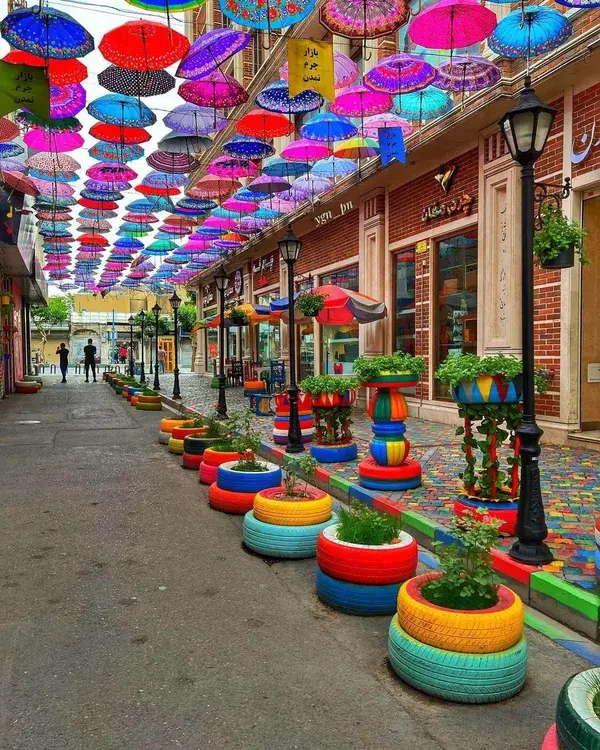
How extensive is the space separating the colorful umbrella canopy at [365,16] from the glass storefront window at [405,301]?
6088mm

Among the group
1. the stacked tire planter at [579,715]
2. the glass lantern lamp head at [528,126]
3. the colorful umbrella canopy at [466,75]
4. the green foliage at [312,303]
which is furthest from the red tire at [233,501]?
the green foliage at [312,303]

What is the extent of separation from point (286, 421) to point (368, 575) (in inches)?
276

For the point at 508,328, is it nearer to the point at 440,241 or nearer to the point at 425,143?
the point at 440,241

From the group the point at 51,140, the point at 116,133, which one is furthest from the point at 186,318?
the point at 116,133

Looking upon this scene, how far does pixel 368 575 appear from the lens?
4.25 meters

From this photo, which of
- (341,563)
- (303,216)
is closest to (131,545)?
(341,563)

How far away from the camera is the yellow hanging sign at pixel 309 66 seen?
843 centimetres

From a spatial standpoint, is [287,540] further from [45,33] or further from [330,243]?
[330,243]

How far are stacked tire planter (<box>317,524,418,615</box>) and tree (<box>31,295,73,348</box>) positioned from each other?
66523mm

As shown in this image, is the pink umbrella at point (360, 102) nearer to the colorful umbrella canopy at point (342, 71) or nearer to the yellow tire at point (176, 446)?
the colorful umbrella canopy at point (342, 71)

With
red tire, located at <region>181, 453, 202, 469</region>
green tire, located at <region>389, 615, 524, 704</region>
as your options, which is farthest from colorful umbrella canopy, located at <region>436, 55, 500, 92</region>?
green tire, located at <region>389, 615, 524, 704</region>

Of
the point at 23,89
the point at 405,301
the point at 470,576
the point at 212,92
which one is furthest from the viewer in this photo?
the point at 405,301

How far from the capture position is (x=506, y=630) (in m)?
3.22

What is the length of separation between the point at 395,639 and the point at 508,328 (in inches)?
330
